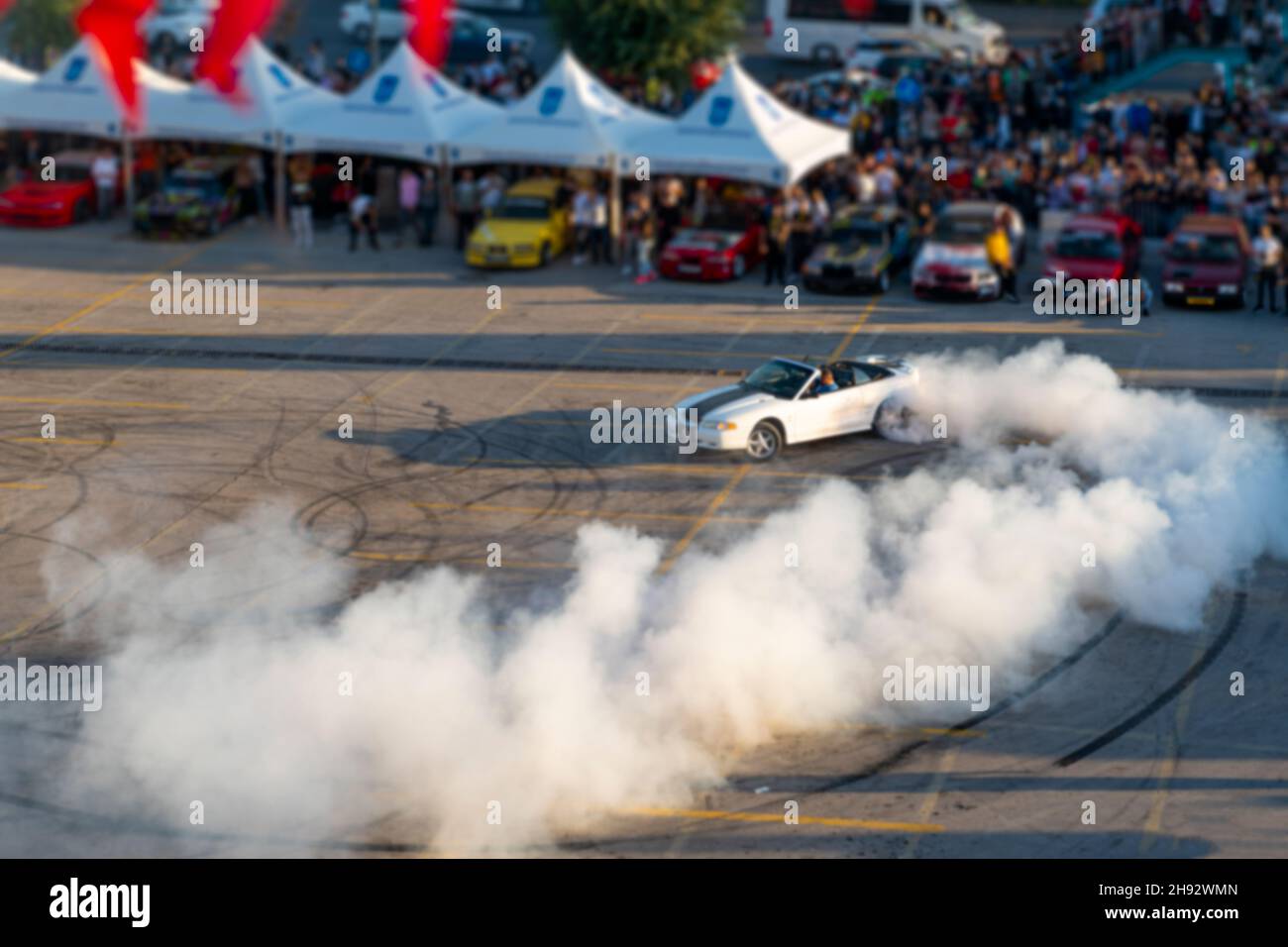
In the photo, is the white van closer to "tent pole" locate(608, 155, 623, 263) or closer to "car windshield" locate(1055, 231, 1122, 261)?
"tent pole" locate(608, 155, 623, 263)

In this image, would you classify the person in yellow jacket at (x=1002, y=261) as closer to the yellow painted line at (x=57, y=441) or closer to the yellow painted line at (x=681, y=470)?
the yellow painted line at (x=681, y=470)

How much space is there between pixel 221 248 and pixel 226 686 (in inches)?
898

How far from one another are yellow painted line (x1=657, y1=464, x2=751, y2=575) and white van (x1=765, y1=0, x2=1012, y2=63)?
103 feet

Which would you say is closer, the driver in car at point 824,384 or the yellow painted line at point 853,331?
the driver in car at point 824,384

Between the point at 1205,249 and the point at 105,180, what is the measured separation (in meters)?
22.6

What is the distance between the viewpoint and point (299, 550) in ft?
69.3

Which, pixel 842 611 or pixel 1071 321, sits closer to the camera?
pixel 842 611

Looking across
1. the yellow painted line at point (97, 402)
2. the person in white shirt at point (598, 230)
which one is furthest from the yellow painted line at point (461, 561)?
the person in white shirt at point (598, 230)

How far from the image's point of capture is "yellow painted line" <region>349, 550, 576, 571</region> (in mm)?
20609

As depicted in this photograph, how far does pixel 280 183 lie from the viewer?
129 feet

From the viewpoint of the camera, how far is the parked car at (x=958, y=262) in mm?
33250

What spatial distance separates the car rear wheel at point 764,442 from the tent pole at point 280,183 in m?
17.8
